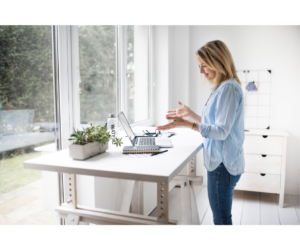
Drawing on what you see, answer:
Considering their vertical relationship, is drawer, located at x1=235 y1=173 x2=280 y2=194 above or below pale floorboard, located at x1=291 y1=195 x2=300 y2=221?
above

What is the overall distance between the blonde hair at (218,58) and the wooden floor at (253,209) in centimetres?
146

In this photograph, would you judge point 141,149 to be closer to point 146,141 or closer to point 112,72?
point 146,141

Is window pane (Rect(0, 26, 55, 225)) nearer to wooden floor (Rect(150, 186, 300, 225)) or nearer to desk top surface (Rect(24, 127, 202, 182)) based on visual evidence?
desk top surface (Rect(24, 127, 202, 182))

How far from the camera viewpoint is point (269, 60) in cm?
334

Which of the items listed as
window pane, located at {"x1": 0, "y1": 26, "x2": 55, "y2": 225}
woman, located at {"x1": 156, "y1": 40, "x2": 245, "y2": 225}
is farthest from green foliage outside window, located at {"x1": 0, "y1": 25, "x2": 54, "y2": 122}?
woman, located at {"x1": 156, "y1": 40, "x2": 245, "y2": 225}

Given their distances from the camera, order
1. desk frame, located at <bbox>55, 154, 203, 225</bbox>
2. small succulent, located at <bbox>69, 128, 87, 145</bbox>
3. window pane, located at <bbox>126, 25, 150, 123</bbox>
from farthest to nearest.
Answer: window pane, located at <bbox>126, 25, 150, 123</bbox> → small succulent, located at <bbox>69, 128, 87, 145</bbox> → desk frame, located at <bbox>55, 154, 203, 225</bbox>

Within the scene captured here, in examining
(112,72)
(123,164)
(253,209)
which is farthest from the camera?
(253,209)

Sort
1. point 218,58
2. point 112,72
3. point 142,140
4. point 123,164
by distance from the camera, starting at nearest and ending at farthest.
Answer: point 123,164, point 218,58, point 142,140, point 112,72

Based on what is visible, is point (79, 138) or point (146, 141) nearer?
point (79, 138)

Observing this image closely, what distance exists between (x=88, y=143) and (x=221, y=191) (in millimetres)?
778

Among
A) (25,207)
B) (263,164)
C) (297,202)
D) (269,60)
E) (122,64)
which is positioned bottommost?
→ (297,202)

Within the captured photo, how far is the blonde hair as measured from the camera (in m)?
1.52

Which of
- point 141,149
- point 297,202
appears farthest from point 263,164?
point 141,149
